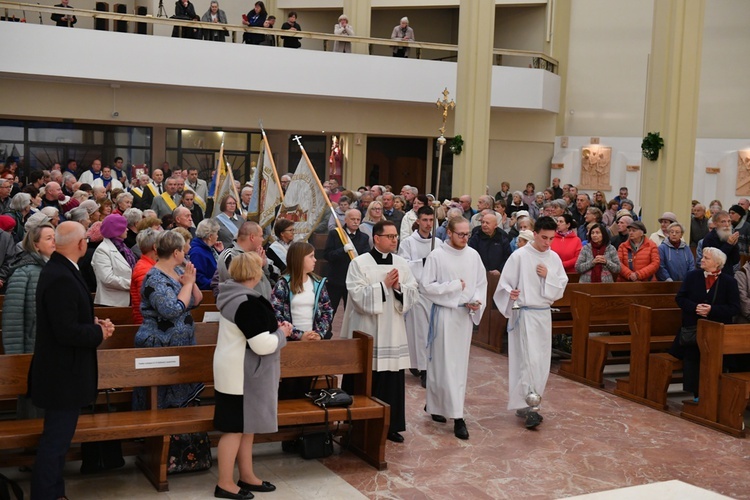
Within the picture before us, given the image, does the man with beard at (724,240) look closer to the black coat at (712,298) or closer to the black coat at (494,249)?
the black coat at (712,298)

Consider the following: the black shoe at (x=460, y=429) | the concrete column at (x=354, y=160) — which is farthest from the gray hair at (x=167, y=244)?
the concrete column at (x=354, y=160)

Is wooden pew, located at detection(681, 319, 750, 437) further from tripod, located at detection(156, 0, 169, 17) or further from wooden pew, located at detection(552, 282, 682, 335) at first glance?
tripod, located at detection(156, 0, 169, 17)

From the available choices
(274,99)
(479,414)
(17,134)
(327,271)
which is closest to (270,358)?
(479,414)

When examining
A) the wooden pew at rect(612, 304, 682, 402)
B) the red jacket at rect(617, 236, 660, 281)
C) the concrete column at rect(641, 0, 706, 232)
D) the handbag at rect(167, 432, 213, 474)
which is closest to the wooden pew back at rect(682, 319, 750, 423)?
the wooden pew at rect(612, 304, 682, 402)

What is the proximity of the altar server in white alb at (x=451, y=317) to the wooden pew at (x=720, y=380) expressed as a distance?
2061 mm

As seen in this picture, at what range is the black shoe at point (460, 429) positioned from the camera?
684 centimetres

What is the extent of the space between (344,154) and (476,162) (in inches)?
251

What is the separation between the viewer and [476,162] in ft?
52.7

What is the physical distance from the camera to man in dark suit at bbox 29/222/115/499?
15.3 ft

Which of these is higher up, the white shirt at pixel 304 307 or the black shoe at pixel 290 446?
the white shirt at pixel 304 307

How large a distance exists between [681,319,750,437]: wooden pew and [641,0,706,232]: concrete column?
6419mm

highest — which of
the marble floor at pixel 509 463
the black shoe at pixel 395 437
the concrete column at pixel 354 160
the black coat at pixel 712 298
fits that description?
the concrete column at pixel 354 160

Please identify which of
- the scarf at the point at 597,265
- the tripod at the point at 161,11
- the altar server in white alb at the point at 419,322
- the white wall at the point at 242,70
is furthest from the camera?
the tripod at the point at 161,11

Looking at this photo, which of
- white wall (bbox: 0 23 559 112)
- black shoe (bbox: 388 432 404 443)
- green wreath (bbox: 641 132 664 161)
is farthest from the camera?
white wall (bbox: 0 23 559 112)
